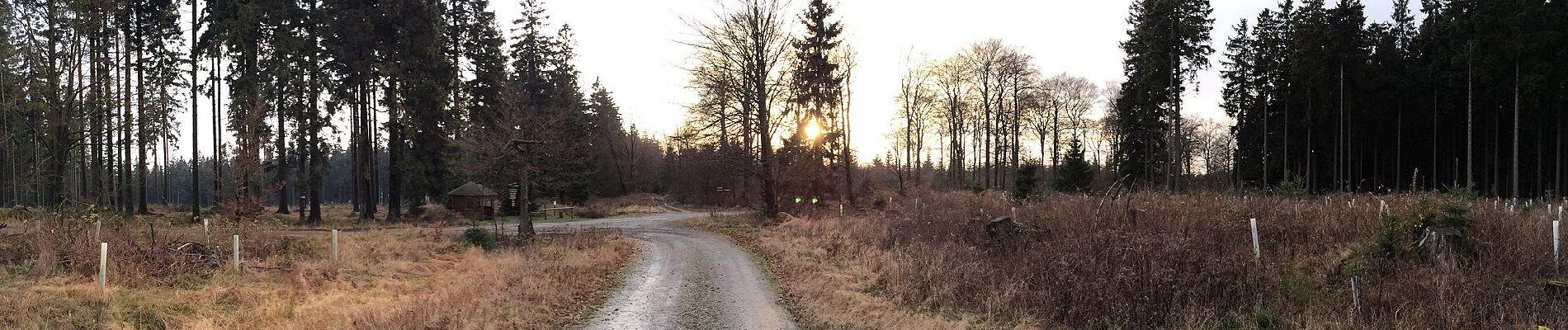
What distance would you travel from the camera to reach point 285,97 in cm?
2802

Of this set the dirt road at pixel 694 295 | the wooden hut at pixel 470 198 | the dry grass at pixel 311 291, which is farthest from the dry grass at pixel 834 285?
the wooden hut at pixel 470 198

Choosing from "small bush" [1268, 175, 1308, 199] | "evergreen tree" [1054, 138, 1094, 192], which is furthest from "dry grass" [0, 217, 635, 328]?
"evergreen tree" [1054, 138, 1094, 192]

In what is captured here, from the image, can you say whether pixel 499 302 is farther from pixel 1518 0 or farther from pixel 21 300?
pixel 1518 0

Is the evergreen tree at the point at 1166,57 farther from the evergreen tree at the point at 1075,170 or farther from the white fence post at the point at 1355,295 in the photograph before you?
the white fence post at the point at 1355,295

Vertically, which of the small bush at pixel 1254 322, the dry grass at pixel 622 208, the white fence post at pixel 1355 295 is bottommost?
the dry grass at pixel 622 208

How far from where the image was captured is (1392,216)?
316 inches

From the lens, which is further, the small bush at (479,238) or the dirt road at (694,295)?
the small bush at (479,238)

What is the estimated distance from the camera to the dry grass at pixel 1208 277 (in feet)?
22.5

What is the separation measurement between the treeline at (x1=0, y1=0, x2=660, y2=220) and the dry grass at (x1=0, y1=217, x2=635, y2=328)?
4.71 metres

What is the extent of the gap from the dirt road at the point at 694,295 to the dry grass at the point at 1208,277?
0.71 metres

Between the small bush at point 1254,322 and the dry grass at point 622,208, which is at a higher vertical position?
the small bush at point 1254,322

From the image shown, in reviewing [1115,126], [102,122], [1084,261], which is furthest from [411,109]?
[1115,126]

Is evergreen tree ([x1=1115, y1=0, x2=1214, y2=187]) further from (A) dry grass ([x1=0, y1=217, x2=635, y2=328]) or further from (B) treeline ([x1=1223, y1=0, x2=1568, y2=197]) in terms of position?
(A) dry grass ([x1=0, y1=217, x2=635, y2=328])

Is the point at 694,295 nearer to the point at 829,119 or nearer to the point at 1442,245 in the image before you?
the point at 1442,245
